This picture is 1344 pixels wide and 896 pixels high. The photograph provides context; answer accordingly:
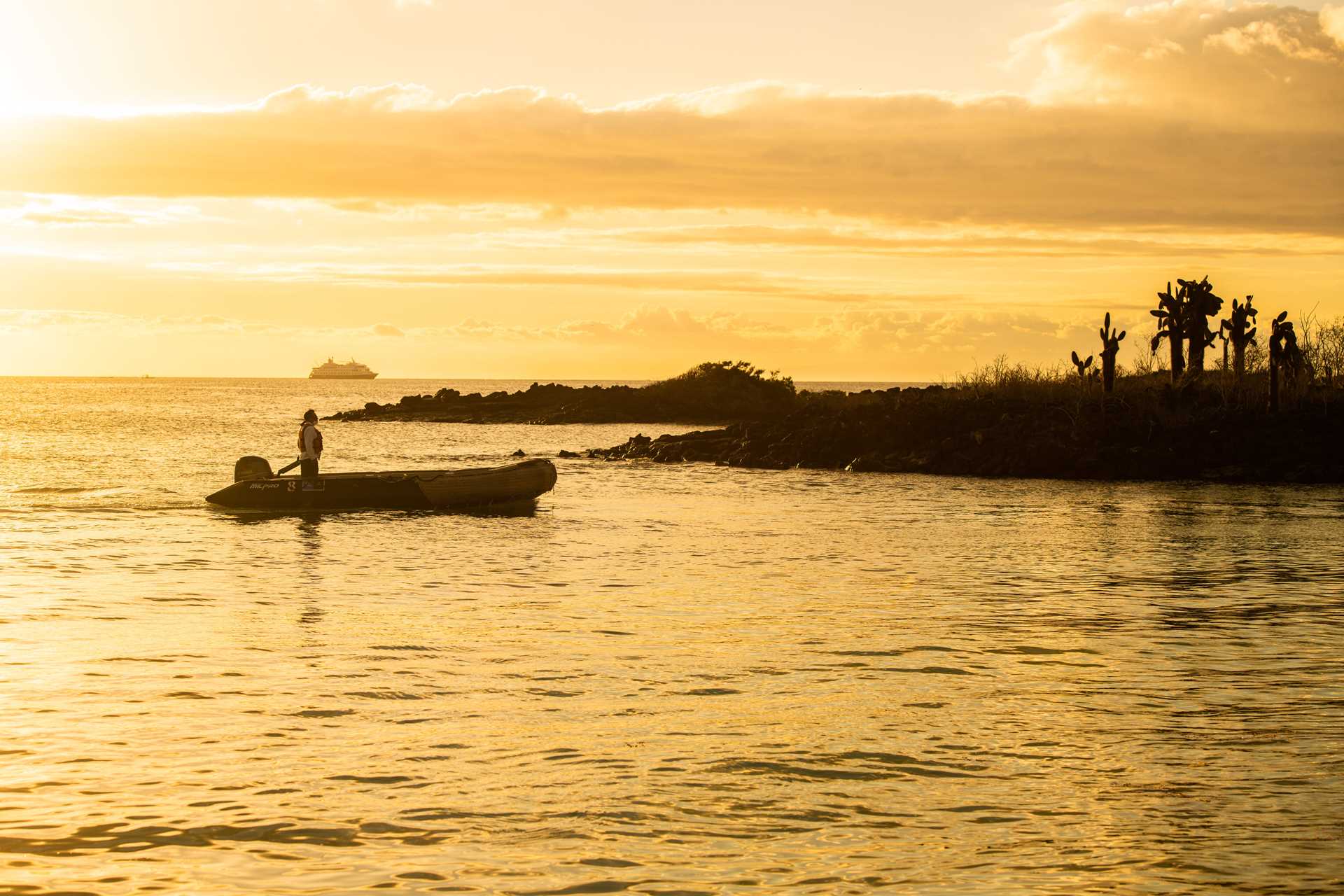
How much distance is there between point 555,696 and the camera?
12.7 meters

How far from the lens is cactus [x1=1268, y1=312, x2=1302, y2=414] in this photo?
46594mm

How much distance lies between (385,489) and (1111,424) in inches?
1080

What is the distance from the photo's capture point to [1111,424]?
1898 inches

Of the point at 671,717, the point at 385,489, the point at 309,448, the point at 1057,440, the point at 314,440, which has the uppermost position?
the point at 314,440

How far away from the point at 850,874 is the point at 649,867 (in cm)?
122

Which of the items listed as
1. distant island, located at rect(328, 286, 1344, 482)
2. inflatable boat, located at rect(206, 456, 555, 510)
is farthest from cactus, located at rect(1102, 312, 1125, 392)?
inflatable boat, located at rect(206, 456, 555, 510)

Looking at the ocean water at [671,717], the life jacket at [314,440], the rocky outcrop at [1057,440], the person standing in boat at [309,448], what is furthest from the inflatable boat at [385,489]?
the rocky outcrop at [1057,440]

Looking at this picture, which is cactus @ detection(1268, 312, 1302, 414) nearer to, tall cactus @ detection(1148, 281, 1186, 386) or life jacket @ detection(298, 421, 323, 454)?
tall cactus @ detection(1148, 281, 1186, 386)

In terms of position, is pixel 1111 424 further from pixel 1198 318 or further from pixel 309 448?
pixel 309 448

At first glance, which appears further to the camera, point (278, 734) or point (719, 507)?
point (719, 507)

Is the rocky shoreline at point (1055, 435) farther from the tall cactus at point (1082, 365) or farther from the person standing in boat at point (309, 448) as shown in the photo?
the person standing in boat at point (309, 448)

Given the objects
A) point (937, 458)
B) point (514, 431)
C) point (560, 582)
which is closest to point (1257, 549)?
point (560, 582)

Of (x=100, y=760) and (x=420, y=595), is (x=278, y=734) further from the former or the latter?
(x=420, y=595)

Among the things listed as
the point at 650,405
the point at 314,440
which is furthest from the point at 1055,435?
the point at 650,405
